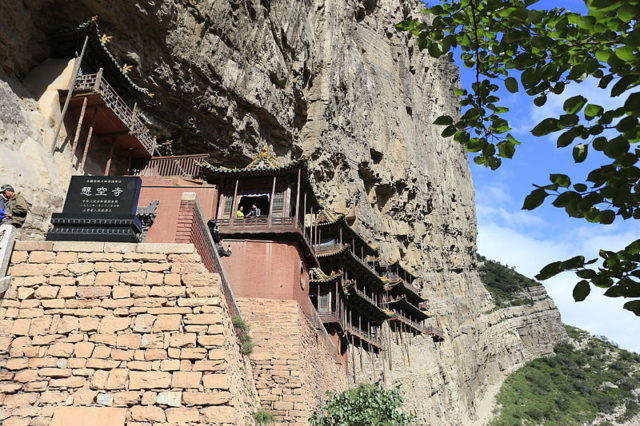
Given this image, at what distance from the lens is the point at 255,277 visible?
14773 mm

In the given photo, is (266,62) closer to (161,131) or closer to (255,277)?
(161,131)

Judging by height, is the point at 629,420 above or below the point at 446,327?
below

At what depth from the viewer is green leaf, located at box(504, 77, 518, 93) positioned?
3393mm

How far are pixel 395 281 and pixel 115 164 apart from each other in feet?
79.6

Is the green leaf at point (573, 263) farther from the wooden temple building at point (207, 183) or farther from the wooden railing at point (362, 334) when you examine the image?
the wooden railing at point (362, 334)

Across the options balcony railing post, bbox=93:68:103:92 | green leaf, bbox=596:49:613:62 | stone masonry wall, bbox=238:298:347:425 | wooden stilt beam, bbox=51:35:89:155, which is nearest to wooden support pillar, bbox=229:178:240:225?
stone masonry wall, bbox=238:298:347:425

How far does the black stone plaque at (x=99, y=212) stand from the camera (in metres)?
7.02

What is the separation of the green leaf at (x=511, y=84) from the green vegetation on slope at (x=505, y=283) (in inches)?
3214

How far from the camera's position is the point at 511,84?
11.1 ft

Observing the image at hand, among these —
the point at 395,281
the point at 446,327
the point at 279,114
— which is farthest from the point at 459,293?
the point at 279,114

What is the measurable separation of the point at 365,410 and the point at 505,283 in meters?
88.1

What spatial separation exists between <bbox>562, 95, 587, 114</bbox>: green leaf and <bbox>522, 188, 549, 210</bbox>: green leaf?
2.05ft

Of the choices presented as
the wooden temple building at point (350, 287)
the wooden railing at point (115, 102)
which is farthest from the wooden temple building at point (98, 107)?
the wooden temple building at point (350, 287)

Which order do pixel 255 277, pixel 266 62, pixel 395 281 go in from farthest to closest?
pixel 395 281 → pixel 266 62 → pixel 255 277
